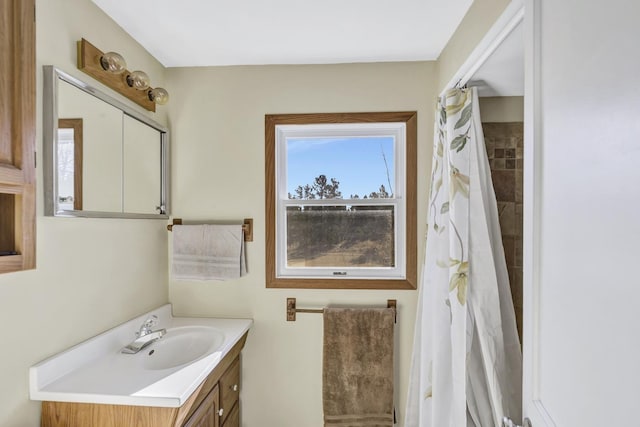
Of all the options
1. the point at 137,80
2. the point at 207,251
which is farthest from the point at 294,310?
the point at 137,80

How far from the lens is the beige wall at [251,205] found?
6.77ft

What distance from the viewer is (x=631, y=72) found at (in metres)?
0.54

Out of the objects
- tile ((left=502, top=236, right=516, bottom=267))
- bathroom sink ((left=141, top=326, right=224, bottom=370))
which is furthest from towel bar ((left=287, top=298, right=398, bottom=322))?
tile ((left=502, top=236, right=516, bottom=267))

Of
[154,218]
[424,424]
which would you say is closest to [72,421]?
[154,218]

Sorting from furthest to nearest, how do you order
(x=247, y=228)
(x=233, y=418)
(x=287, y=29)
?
(x=247, y=228), (x=233, y=418), (x=287, y=29)

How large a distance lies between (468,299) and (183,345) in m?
1.49

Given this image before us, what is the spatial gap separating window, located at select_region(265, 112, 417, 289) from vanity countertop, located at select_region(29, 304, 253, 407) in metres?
0.71

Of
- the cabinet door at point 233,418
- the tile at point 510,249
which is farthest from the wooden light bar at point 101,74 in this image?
the tile at point 510,249

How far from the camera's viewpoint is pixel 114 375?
4.38ft

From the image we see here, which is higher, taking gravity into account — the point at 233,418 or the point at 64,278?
the point at 64,278

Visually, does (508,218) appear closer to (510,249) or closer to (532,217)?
(510,249)

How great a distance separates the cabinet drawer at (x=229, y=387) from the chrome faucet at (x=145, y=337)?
40 cm

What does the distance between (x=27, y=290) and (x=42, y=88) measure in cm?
74

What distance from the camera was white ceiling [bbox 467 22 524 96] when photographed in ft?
3.95
